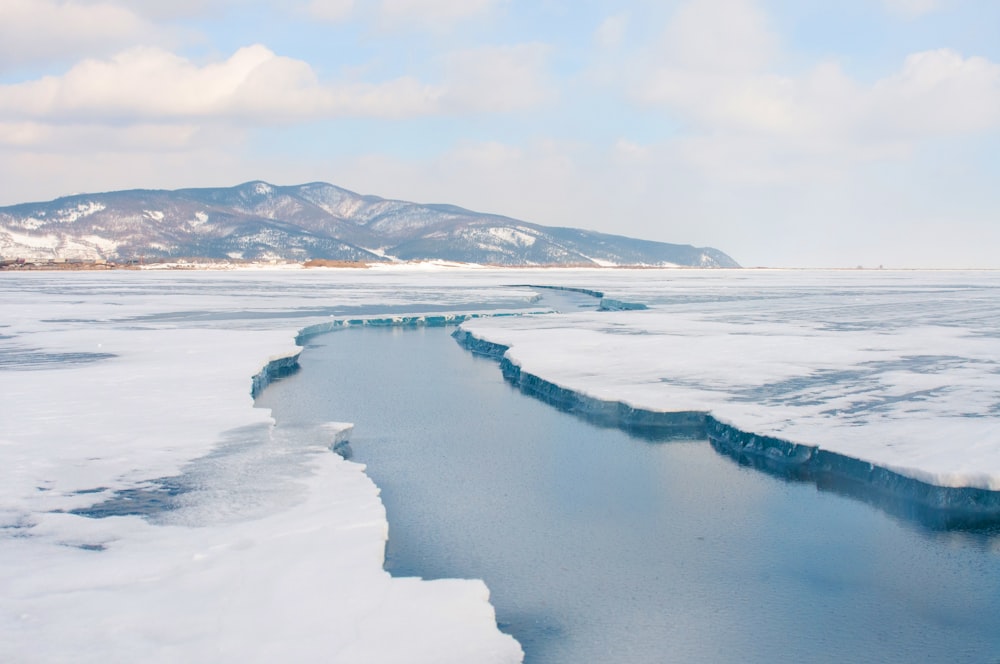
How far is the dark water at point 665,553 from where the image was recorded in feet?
14.9

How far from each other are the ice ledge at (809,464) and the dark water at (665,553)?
9.0 inches

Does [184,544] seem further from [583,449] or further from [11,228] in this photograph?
[11,228]

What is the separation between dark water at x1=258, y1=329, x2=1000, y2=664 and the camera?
4535 mm

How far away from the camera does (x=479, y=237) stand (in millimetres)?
192375

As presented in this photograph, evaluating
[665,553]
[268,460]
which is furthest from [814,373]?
[268,460]

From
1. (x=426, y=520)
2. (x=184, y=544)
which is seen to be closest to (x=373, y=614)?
(x=184, y=544)

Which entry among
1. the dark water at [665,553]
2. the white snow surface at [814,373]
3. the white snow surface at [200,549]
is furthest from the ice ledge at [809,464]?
the white snow surface at [200,549]

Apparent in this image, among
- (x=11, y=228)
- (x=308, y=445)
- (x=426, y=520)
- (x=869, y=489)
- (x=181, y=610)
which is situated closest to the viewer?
(x=181, y=610)

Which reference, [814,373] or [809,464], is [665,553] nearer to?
[809,464]

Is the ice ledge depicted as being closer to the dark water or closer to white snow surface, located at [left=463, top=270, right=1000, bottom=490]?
white snow surface, located at [left=463, top=270, right=1000, bottom=490]

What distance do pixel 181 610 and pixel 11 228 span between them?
212 meters

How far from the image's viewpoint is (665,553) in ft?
18.9

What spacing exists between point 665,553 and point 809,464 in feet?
8.28

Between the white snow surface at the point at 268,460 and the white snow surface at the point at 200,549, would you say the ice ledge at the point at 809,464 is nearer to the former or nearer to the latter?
the white snow surface at the point at 268,460
